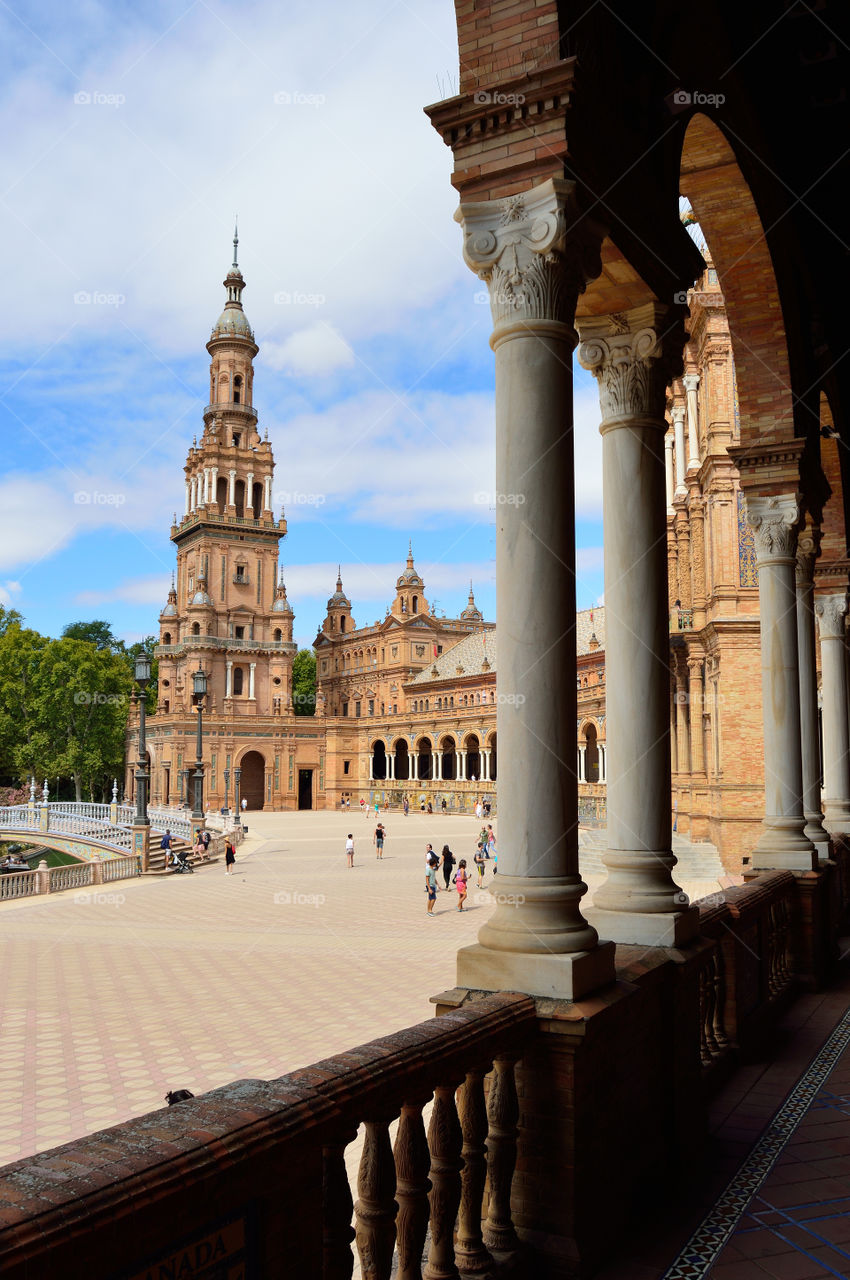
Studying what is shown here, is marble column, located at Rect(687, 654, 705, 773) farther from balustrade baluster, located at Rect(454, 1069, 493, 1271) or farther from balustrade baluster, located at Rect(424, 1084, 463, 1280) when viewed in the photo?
balustrade baluster, located at Rect(424, 1084, 463, 1280)

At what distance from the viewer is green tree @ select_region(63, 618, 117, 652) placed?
9975 centimetres

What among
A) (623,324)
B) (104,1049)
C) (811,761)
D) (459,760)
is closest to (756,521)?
(811,761)

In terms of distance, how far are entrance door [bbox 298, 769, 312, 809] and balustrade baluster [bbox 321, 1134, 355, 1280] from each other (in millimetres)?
79627

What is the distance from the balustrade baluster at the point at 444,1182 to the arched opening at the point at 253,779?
77.5m

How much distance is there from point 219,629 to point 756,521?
3007 inches

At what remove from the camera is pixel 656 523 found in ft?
19.2

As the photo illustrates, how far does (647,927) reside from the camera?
5.46 metres

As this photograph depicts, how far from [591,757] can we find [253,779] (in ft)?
101

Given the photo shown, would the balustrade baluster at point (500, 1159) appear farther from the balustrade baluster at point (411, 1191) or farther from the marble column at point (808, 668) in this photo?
the marble column at point (808, 668)

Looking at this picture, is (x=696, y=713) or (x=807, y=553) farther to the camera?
(x=696, y=713)

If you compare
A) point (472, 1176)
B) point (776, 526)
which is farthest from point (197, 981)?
point (472, 1176)

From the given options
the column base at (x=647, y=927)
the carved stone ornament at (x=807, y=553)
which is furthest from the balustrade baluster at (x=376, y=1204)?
the carved stone ornament at (x=807, y=553)

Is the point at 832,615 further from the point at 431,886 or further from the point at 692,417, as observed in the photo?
the point at 692,417

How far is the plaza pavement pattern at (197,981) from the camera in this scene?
35.2 feet
